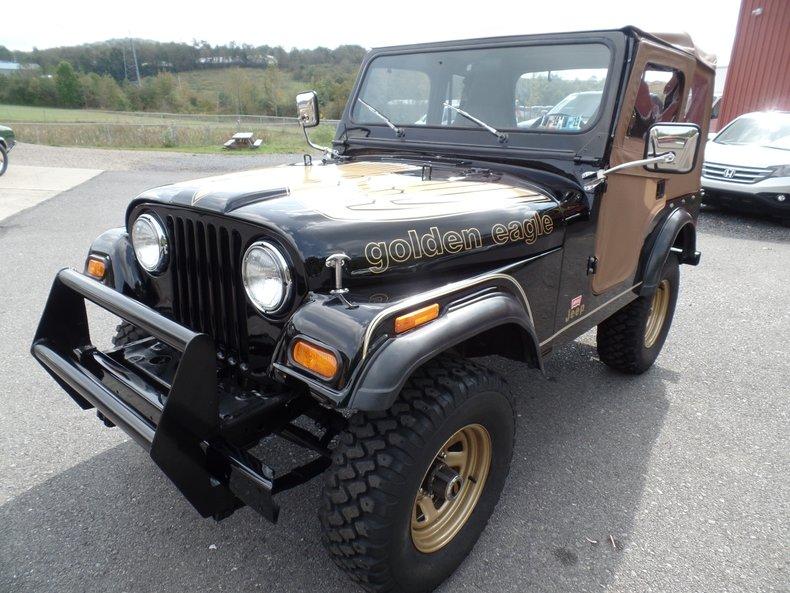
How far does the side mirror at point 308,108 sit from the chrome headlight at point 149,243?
1687 millimetres

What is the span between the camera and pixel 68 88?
52.8m

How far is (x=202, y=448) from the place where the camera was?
1.76 metres

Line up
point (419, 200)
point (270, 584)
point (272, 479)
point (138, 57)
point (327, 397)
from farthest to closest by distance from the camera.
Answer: point (138, 57), point (419, 200), point (270, 584), point (272, 479), point (327, 397)

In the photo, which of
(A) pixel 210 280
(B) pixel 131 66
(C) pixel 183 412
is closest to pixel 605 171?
(A) pixel 210 280

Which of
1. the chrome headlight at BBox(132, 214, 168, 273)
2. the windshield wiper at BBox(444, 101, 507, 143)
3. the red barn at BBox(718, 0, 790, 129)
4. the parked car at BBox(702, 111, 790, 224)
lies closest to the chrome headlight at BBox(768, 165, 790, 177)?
the parked car at BBox(702, 111, 790, 224)

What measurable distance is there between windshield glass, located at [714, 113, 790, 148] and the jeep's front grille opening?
10.2 meters

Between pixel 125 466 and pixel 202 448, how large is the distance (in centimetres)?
122

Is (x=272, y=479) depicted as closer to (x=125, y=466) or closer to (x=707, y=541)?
(x=125, y=466)

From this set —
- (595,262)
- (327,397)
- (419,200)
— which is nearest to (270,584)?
(327,397)

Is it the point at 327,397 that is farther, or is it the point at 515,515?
the point at 515,515

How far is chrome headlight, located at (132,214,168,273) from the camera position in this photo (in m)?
2.20

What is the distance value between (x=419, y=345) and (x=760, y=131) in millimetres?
10583

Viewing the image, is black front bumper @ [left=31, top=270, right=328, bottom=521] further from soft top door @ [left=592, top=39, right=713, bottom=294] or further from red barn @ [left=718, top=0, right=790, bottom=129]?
red barn @ [left=718, top=0, right=790, bottom=129]

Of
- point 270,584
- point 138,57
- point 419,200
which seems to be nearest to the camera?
point 270,584
